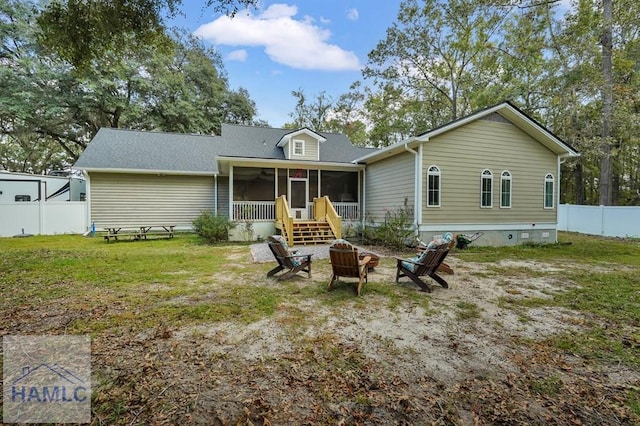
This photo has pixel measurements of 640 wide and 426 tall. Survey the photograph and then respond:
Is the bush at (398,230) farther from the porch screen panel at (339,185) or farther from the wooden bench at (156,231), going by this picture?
the wooden bench at (156,231)

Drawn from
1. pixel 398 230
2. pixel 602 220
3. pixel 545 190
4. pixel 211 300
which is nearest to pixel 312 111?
pixel 545 190

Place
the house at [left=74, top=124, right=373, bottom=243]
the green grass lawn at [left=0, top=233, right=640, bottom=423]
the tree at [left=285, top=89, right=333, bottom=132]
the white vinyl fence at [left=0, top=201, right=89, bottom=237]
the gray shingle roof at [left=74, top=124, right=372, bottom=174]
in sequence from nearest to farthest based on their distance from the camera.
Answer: the green grass lawn at [left=0, top=233, right=640, bottom=423] → the house at [left=74, top=124, right=373, bottom=243] → the white vinyl fence at [left=0, top=201, right=89, bottom=237] → the gray shingle roof at [left=74, top=124, right=372, bottom=174] → the tree at [left=285, top=89, right=333, bottom=132]

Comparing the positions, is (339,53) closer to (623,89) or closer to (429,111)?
(429,111)

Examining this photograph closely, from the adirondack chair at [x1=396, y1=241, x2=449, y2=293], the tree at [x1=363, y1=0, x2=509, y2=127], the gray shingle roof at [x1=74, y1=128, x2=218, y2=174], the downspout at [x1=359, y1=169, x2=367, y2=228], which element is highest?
the tree at [x1=363, y1=0, x2=509, y2=127]

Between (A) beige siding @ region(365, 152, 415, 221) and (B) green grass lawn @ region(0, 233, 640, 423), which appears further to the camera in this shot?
(A) beige siding @ region(365, 152, 415, 221)

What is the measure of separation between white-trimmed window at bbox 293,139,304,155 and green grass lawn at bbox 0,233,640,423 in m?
7.53

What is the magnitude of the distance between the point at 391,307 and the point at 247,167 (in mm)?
9920

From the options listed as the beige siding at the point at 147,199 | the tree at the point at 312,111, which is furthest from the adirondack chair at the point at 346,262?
the tree at the point at 312,111

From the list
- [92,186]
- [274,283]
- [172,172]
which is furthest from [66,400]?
[92,186]

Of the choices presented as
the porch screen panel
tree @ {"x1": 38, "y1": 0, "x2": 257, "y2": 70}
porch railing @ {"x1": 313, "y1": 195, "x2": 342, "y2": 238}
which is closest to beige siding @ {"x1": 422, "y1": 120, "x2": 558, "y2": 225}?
porch railing @ {"x1": 313, "y1": 195, "x2": 342, "y2": 238}

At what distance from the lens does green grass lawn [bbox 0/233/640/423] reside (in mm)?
3045

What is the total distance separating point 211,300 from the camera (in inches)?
177

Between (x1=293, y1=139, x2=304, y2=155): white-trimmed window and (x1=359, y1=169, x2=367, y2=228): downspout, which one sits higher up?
(x1=293, y1=139, x2=304, y2=155): white-trimmed window

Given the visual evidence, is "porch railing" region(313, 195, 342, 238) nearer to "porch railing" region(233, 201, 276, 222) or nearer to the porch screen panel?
the porch screen panel
